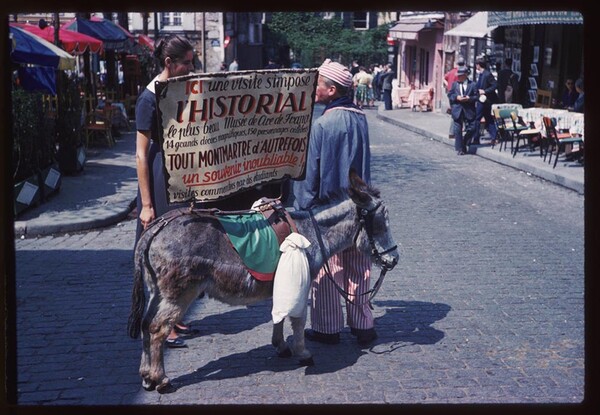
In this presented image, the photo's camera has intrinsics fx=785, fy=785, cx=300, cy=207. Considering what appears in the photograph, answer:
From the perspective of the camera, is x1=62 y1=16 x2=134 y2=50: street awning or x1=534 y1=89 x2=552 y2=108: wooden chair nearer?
x1=62 y1=16 x2=134 y2=50: street awning

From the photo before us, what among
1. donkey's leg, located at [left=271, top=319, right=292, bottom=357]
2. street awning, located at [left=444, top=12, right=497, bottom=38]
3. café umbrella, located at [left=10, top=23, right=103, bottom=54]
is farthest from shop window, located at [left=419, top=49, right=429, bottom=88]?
donkey's leg, located at [left=271, top=319, right=292, bottom=357]

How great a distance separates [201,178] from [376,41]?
4758 cm

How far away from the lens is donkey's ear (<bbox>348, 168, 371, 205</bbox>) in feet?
17.0

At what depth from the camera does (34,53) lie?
12.6 metres

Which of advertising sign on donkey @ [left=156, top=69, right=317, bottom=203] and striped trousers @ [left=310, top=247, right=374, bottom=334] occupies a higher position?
advertising sign on donkey @ [left=156, top=69, right=317, bottom=203]

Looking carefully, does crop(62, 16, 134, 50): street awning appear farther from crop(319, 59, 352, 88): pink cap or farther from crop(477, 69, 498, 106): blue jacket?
crop(319, 59, 352, 88): pink cap

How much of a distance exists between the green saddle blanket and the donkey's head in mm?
605

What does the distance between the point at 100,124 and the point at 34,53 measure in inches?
208

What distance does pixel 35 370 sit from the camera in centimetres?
536

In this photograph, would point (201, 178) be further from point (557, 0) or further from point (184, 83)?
point (557, 0)

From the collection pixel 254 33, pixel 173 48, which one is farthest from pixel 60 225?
pixel 254 33

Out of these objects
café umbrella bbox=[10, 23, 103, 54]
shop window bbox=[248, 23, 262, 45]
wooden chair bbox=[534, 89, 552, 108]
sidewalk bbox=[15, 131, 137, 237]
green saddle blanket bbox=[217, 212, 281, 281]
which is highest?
shop window bbox=[248, 23, 262, 45]

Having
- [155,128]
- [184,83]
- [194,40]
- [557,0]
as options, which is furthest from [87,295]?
[194,40]

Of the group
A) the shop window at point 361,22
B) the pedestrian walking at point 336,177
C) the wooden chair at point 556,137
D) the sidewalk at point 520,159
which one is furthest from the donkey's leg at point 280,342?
the shop window at point 361,22
